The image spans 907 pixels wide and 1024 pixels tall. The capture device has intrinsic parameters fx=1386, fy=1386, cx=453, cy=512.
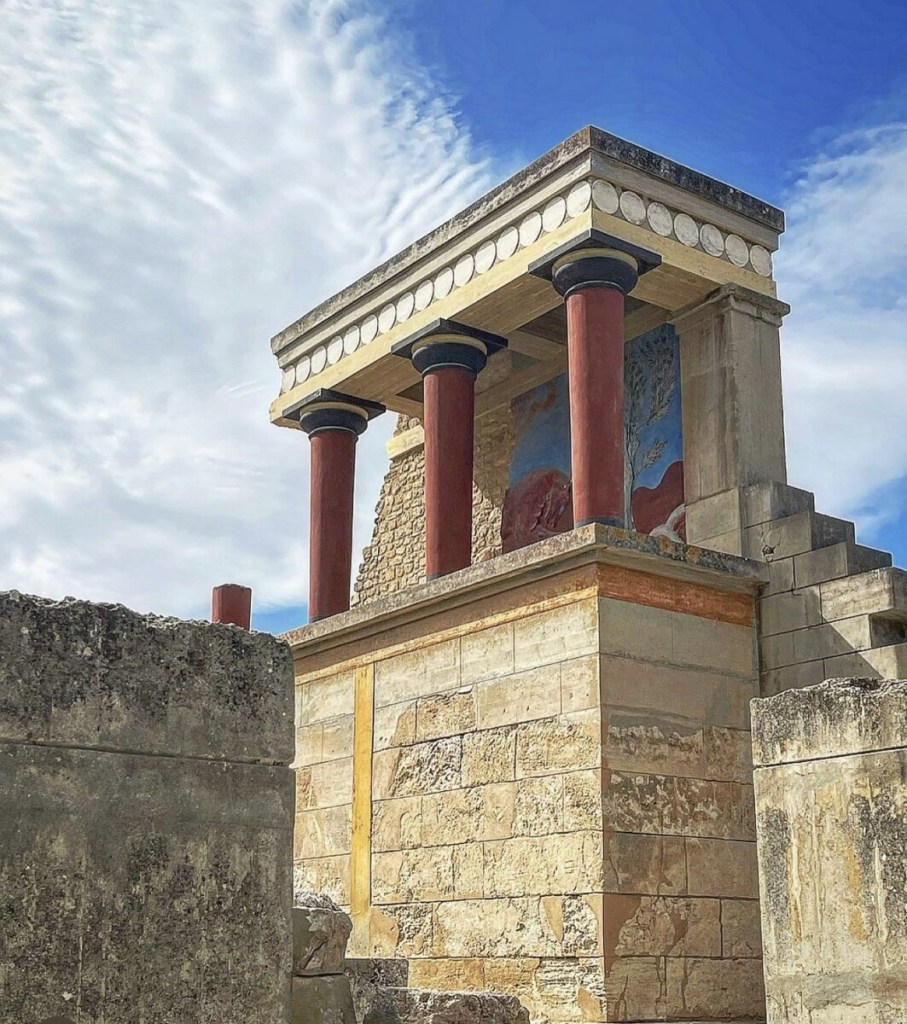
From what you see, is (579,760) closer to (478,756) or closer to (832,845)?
(478,756)

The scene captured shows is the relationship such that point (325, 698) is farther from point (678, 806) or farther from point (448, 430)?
point (678, 806)

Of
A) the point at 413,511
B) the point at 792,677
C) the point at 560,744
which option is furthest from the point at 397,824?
the point at 413,511

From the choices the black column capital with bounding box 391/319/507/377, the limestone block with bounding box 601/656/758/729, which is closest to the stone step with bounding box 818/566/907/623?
the limestone block with bounding box 601/656/758/729

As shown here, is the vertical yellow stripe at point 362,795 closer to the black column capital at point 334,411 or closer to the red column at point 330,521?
the red column at point 330,521

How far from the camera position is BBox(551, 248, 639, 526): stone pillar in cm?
916

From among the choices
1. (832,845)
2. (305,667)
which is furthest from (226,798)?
(305,667)

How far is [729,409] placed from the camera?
32.5 feet

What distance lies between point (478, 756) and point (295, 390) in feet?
15.6

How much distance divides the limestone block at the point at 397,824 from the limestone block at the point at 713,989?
202 cm

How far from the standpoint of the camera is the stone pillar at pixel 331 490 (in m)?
11.7

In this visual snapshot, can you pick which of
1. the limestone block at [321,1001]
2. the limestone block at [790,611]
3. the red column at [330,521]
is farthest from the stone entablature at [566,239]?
the limestone block at [321,1001]

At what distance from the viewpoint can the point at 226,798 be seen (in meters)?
3.76

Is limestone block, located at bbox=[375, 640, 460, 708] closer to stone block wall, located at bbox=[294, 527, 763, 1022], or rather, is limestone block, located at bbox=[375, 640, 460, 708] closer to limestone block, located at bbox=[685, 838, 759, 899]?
stone block wall, located at bbox=[294, 527, 763, 1022]

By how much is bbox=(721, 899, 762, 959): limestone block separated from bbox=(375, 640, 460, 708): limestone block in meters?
2.28
